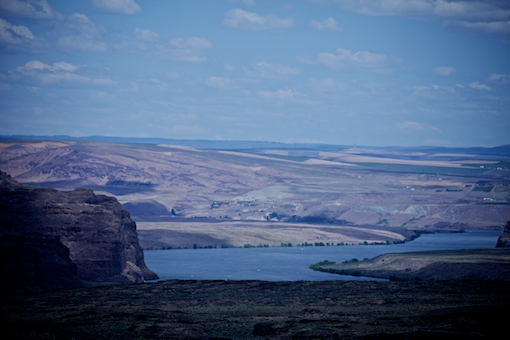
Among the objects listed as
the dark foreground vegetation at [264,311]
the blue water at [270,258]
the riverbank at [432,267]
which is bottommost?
the blue water at [270,258]

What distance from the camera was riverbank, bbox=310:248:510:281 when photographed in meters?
66.2

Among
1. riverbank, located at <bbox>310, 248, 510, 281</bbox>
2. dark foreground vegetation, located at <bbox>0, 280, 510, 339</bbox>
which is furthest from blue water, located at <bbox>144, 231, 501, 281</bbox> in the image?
dark foreground vegetation, located at <bbox>0, 280, 510, 339</bbox>

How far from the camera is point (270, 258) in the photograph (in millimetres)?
106188

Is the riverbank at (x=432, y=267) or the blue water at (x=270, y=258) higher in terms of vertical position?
the riverbank at (x=432, y=267)

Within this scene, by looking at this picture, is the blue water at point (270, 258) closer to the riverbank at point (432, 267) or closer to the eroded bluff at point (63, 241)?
the riverbank at point (432, 267)

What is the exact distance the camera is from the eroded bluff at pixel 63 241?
53.7 metres

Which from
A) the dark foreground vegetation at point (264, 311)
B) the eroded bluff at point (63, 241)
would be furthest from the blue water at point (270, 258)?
the dark foreground vegetation at point (264, 311)

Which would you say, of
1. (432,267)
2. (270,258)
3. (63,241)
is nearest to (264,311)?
(63,241)

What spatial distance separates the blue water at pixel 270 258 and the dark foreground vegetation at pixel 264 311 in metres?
20.0

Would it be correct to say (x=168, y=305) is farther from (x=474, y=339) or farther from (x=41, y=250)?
(x=474, y=339)

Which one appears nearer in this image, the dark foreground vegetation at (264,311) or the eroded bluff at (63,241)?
the dark foreground vegetation at (264,311)

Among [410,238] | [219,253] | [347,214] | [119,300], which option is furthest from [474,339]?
[347,214]

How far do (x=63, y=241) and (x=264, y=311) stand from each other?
29061 mm

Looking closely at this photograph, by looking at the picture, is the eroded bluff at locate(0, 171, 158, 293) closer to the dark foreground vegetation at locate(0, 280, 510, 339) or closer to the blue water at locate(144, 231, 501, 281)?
the dark foreground vegetation at locate(0, 280, 510, 339)
